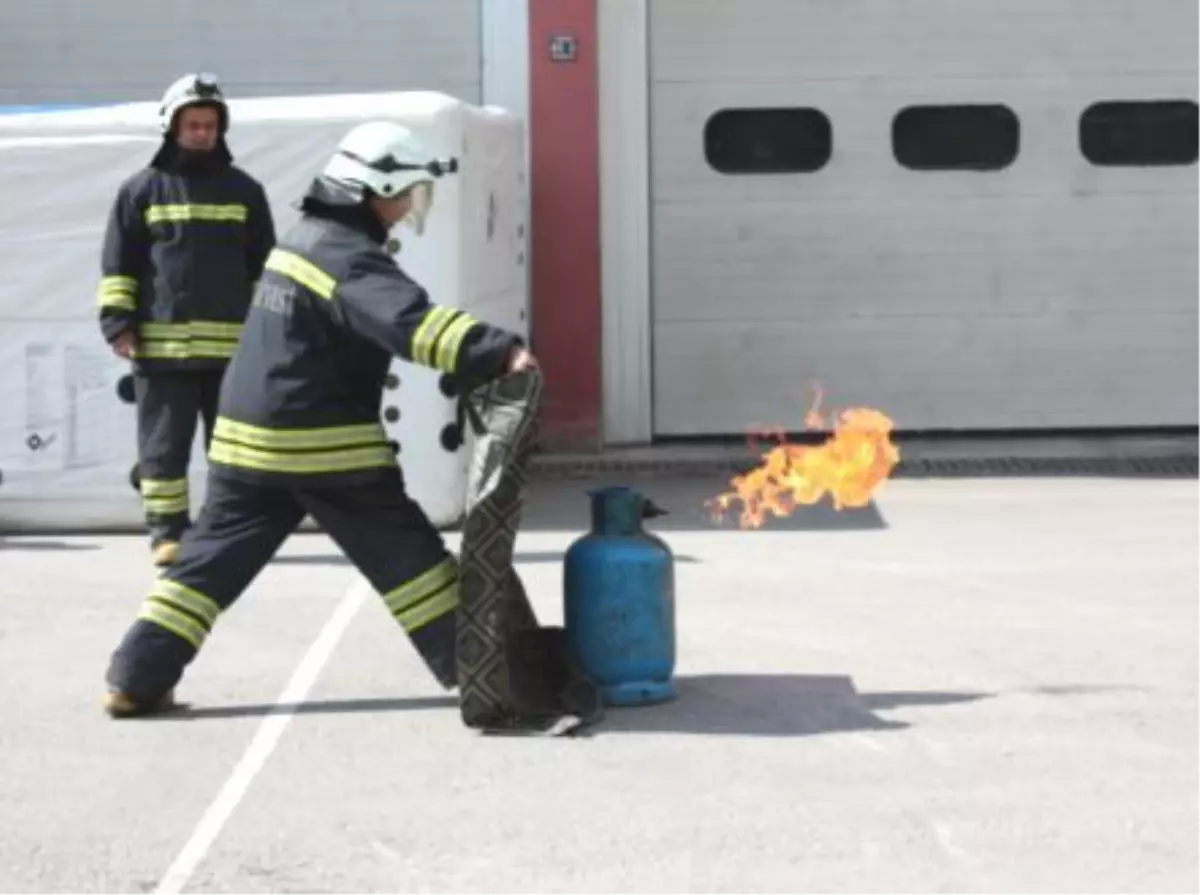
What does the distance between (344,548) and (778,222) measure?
7248 millimetres

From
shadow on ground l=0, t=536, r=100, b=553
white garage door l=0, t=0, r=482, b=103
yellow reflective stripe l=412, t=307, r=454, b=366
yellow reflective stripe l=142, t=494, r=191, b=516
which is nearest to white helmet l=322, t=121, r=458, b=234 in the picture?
yellow reflective stripe l=412, t=307, r=454, b=366

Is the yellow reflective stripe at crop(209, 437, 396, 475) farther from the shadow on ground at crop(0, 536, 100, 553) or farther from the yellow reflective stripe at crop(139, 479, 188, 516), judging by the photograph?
the shadow on ground at crop(0, 536, 100, 553)

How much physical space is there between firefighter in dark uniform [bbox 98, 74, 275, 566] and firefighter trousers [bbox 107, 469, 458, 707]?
2185mm

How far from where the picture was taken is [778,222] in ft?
45.9

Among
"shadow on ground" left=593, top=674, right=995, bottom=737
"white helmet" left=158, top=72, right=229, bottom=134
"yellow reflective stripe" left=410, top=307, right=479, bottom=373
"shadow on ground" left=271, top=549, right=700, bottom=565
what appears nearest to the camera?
"yellow reflective stripe" left=410, top=307, right=479, bottom=373

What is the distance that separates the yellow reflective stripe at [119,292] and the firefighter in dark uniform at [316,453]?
2.30 meters

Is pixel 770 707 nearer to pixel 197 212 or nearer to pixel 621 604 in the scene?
pixel 621 604

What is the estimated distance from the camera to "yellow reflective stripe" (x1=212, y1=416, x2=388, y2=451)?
7.00 metres

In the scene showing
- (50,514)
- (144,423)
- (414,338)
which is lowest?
(50,514)

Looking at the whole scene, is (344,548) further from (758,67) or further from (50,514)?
(758,67)

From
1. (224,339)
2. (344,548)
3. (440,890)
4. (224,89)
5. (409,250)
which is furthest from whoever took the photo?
(224,89)

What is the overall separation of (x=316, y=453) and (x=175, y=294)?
253 cm

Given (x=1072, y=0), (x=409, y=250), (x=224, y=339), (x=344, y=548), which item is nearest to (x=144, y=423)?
(x=224, y=339)

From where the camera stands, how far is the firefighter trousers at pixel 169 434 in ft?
30.5
